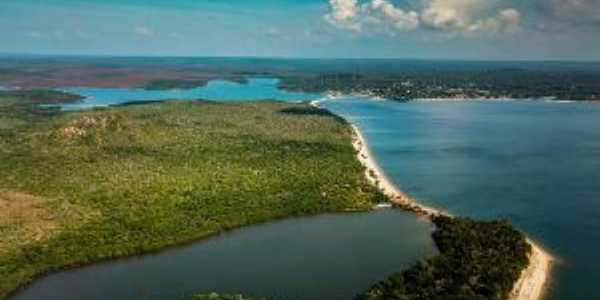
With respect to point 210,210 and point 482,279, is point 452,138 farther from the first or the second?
point 482,279

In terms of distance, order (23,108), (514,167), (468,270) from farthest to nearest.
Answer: (23,108), (514,167), (468,270)

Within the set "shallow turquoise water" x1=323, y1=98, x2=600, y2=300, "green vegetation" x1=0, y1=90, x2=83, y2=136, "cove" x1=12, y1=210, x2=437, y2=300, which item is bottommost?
"cove" x1=12, y1=210, x2=437, y2=300

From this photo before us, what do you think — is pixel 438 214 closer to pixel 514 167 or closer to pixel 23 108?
pixel 514 167

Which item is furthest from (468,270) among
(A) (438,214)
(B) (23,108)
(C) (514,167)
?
(B) (23,108)

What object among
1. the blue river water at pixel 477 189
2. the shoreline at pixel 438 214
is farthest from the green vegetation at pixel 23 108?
the blue river water at pixel 477 189

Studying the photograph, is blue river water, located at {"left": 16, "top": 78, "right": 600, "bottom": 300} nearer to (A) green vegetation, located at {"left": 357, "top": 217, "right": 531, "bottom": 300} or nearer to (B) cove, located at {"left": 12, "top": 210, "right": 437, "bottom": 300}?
(B) cove, located at {"left": 12, "top": 210, "right": 437, "bottom": 300}

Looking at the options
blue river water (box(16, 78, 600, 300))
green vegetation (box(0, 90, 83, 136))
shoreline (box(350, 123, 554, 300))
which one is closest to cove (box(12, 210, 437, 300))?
blue river water (box(16, 78, 600, 300))

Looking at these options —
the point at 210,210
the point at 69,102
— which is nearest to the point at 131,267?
the point at 210,210
